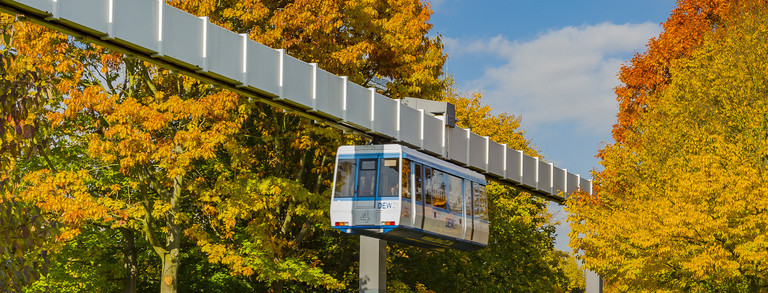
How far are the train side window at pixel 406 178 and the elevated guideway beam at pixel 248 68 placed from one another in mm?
1925

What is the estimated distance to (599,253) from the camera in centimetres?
2798

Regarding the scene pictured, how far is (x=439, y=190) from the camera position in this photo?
80.0 ft

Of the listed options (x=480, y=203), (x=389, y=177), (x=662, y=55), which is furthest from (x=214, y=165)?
(x=662, y=55)

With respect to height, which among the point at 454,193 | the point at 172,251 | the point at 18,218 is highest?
Result: the point at 454,193

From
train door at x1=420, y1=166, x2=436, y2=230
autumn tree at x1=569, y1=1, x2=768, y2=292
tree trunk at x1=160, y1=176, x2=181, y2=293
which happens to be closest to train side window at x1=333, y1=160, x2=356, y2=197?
train door at x1=420, y1=166, x2=436, y2=230

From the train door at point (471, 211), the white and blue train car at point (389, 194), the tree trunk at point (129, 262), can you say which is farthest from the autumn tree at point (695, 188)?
the tree trunk at point (129, 262)

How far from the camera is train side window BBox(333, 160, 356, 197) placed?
75.4 ft

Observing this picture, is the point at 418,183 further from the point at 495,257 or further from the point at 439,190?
the point at 495,257

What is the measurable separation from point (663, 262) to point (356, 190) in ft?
27.1

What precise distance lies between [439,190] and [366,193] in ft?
7.84

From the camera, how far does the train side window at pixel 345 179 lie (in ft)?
75.4

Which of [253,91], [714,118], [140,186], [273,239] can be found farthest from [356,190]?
[714,118]

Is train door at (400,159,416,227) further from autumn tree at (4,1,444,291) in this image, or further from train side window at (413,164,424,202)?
autumn tree at (4,1,444,291)

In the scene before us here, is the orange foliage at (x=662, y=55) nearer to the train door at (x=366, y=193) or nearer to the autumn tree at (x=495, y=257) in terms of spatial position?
the autumn tree at (x=495, y=257)
